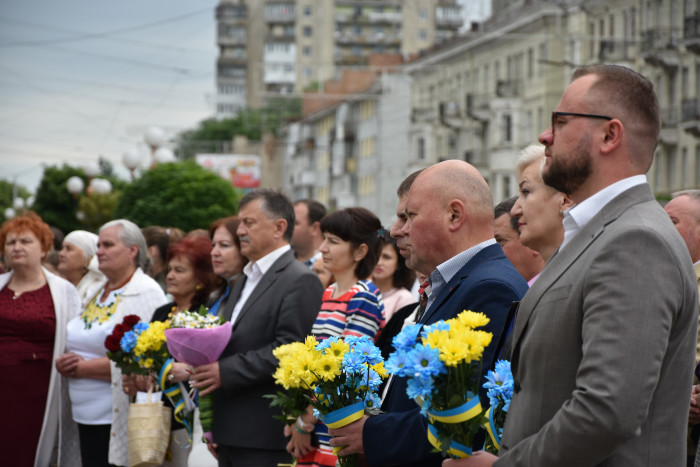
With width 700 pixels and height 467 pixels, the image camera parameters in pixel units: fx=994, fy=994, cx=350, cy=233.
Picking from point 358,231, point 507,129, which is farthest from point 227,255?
point 507,129

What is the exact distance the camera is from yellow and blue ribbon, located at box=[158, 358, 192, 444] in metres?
7.27

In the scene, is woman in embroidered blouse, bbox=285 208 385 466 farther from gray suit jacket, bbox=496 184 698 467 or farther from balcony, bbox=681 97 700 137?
balcony, bbox=681 97 700 137

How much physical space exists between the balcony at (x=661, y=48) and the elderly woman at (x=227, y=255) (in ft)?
99.5

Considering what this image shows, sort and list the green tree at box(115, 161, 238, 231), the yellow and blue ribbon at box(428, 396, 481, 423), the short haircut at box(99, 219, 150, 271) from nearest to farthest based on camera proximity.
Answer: the yellow and blue ribbon at box(428, 396, 481, 423) < the short haircut at box(99, 219, 150, 271) < the green tree at box(115, 161, 238, 231)

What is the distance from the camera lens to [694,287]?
3062 mm

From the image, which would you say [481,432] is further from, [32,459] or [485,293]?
[32,459]

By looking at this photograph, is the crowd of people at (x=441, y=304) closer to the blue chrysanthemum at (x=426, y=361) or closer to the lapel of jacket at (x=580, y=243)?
the lapel of jacket at (x=580, y=243)

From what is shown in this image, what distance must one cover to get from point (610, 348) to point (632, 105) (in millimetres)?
806

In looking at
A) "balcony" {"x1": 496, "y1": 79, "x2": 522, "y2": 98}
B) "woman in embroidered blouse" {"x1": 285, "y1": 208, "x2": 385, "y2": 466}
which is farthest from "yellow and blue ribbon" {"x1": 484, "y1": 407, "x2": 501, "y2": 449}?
"balcony" {"x1": 496, "y1": 79, "x2": 522, "y2": 98}

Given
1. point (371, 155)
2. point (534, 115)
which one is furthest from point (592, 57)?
point (371, 155)

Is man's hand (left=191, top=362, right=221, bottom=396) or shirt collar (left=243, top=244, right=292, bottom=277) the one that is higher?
shirt collar (left=243, top=244, right=292, bottom=277)

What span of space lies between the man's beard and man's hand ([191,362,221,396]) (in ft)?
12.9

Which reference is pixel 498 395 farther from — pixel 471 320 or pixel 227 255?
pixel 227 255

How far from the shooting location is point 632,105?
10.3 feet
